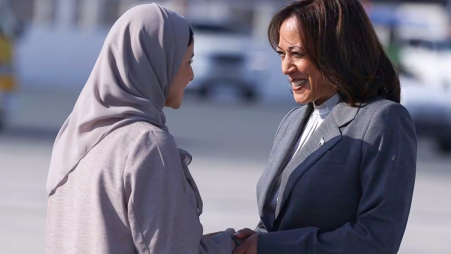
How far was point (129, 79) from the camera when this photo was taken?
289 centimetres

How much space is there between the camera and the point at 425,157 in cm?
1705

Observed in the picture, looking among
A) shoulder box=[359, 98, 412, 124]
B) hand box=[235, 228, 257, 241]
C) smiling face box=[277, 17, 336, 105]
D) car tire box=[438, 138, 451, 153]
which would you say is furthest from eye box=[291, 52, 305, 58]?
car tire box=[438, 138, 451, 153]

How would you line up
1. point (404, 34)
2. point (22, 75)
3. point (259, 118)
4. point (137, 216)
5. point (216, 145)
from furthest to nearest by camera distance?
point (22, 75), point (404, 34), point (259, 118), point (216, 145), point (137, 216)

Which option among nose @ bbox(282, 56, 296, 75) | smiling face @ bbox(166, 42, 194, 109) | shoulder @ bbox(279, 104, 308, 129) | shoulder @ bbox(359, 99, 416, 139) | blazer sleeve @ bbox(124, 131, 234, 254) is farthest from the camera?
shoulder @ bbox(279, 104, 308, 129)

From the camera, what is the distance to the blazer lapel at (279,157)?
3.43 meters

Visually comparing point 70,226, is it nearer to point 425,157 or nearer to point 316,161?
point 316,161

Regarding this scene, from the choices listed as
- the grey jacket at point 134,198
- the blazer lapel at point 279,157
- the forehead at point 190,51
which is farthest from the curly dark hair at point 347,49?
the grey jacket at point 134,198

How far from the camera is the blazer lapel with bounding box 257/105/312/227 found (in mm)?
3434

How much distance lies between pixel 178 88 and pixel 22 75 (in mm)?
30819

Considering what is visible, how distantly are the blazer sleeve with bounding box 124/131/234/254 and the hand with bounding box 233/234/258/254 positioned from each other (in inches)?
14.6

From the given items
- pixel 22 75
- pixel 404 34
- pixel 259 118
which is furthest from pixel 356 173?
pixel 22 75

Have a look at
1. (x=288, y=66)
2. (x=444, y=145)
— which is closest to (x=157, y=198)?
(x=288, y=66)

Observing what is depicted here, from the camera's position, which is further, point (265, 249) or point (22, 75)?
point (22, 75)

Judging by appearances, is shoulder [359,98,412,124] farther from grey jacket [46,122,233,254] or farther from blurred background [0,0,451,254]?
grey jacket [46,122,233,254]
